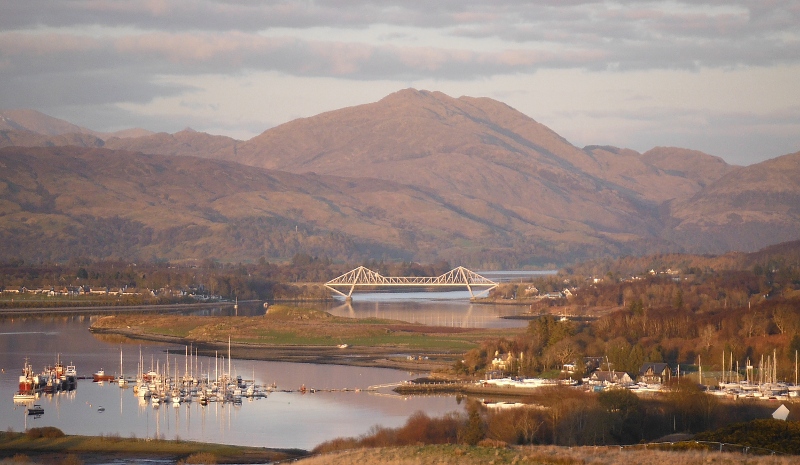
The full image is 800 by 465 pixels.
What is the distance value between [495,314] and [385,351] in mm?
39553

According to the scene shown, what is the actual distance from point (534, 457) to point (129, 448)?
1695 cm

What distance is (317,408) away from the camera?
5234cm

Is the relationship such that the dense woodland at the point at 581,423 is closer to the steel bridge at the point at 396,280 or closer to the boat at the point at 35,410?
the boat at the point at 35,410

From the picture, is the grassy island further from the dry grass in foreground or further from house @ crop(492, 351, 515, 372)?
the dry grass in foreground

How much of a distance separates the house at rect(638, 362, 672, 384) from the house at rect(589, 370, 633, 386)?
82 centimetres

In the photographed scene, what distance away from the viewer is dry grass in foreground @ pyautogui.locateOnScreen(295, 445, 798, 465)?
30.2 meters

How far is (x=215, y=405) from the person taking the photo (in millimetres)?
54156

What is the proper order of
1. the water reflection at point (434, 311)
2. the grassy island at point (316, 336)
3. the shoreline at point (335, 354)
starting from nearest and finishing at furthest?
the shoreline at point (335, 354) → the grassy island at point (316, 336) → the water reflection at point (434, 311)

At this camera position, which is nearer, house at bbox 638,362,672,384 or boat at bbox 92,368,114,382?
house at bbox 638,362,672,384

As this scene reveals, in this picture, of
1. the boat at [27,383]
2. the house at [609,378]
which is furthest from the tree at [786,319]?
the boat at [27,383]

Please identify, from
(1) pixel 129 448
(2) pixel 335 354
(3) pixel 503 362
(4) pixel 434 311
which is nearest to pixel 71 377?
(1) pixel 129 448

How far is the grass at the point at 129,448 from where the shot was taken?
41147mm

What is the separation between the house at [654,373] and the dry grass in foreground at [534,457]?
2393cm

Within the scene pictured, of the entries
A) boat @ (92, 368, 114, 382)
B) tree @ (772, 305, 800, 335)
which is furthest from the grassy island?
tree @ (772, 305, 800, 335)
